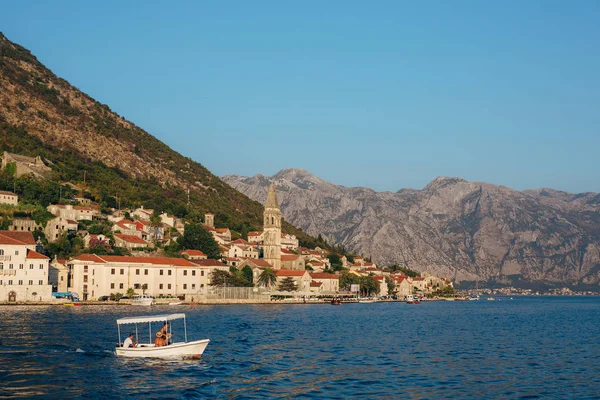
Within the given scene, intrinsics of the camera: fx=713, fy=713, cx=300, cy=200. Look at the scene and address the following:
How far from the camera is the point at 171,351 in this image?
1607 inches

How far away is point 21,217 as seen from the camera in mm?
121250

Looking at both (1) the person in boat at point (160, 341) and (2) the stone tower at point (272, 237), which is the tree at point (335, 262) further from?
(1) the person in boat at point (160, 341)

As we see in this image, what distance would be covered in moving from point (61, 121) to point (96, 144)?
10.7 metres

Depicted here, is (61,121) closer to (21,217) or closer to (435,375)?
(21,217)

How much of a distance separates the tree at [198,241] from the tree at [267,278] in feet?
30.9

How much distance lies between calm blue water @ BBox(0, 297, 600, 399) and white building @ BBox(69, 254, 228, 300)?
4178cm

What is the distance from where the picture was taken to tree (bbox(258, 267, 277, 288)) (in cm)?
13650

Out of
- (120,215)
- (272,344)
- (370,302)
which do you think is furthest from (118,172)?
(272,344)

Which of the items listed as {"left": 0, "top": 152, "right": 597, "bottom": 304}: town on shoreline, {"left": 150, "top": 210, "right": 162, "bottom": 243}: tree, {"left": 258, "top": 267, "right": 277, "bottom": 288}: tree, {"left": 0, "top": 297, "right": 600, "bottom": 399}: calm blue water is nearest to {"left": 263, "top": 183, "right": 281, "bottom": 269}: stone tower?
{"left": 0, "top": 152, "right": 597, "bottom": 304}: town on shoreline

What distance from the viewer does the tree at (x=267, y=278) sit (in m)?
136

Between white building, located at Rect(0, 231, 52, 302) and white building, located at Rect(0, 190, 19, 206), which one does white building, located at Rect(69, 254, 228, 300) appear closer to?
white building, located at Rect(0, 231, 52, 302)

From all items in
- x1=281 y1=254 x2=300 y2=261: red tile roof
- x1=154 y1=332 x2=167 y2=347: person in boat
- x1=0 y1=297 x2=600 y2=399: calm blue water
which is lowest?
x1=0 y1=297 x2=600 y2=399: calm blue water

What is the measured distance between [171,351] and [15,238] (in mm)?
66765

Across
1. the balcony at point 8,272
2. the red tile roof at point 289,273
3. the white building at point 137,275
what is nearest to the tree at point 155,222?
the white building at point 137,275
